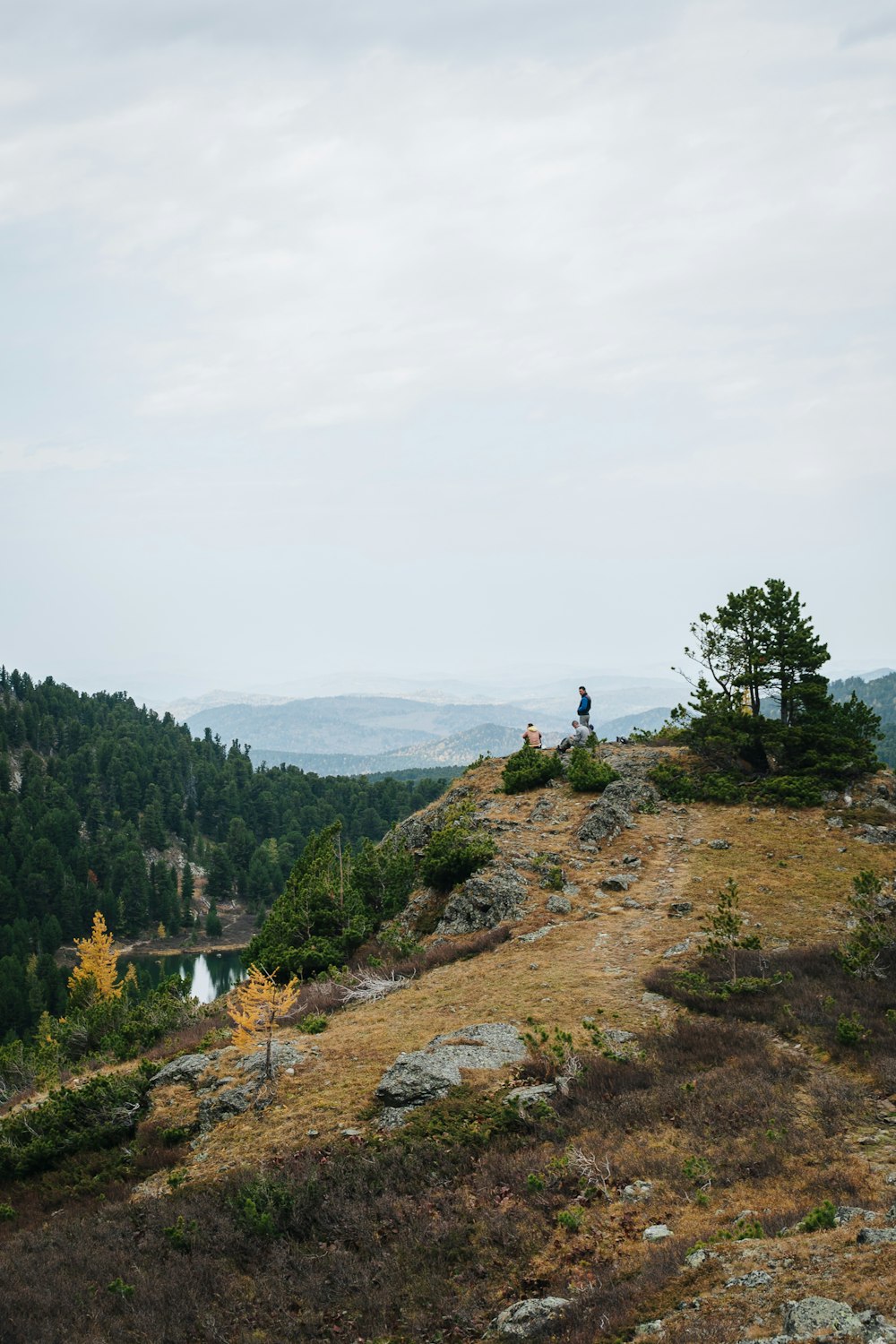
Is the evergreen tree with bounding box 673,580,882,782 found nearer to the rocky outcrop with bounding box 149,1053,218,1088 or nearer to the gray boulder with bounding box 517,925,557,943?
the gray boulder with bounding box 517,925,557,943

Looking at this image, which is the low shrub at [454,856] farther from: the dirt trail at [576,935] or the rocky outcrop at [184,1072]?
the rocky outcrop at [184,1072]

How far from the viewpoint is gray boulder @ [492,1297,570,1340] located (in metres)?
9.35

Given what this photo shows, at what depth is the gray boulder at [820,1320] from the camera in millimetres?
7152

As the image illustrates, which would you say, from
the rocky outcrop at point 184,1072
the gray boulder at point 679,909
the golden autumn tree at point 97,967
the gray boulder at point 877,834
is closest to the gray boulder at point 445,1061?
the rocky outcrop at point 184,1072

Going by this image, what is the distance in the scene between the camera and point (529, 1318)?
962 centimetres

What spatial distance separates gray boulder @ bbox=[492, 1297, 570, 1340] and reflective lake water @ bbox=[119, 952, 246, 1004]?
12449 cm

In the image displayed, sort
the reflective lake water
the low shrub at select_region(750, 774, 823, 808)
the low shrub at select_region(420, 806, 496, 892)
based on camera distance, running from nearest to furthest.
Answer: the low shrub at select_region(420, 806, 496, 892) < the low shrub at select_region(750, 774, 823, 808) < the reflective lake water

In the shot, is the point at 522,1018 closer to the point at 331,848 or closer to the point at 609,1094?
the point at 609,1094

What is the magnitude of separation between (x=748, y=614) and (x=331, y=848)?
23269 mm

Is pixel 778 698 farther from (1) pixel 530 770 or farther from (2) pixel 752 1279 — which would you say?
(2) pixel 752 1279

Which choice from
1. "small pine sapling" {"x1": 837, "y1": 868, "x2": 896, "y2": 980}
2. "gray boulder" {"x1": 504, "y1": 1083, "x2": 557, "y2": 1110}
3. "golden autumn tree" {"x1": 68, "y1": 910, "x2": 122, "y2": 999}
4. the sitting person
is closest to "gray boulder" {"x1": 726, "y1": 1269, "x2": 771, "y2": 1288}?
"gray boulder" {"x1": 504, "y1": 1083, "x2": 557, "y2": 1110}

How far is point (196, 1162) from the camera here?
615 inches

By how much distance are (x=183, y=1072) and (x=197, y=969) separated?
139m

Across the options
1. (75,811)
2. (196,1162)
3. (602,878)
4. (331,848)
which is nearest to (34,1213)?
(196,1162)
